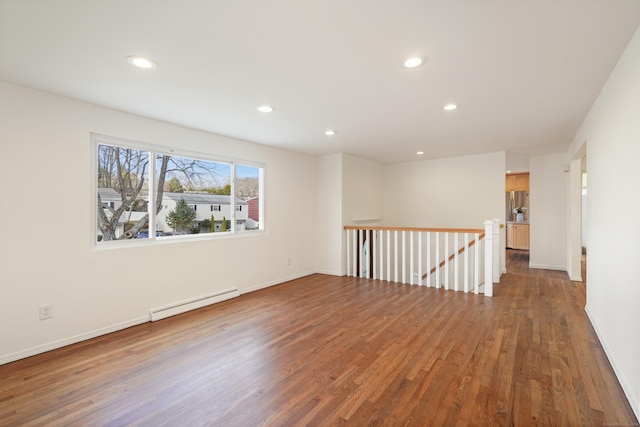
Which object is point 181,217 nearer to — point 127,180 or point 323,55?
point 127,180

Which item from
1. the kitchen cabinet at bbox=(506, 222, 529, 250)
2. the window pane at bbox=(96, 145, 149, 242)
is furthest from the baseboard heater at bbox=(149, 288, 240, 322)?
the kitchen cabinet at bbox=(506, 222, 529, 250)

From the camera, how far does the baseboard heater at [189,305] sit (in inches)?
135

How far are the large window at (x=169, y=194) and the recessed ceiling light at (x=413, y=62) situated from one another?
2903mm

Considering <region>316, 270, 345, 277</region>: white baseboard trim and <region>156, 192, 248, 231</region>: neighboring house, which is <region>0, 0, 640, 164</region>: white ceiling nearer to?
<region>156, 192, 248, 231</region>: neighboring house

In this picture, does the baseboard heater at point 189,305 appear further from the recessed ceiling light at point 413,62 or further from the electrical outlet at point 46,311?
the recessed ceiling light at point 413,62

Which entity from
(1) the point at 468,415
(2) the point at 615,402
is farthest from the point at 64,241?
(2) the point at 615,402

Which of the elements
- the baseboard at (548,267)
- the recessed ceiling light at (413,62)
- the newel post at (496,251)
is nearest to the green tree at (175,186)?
the recessed ceiling light at (413,62)

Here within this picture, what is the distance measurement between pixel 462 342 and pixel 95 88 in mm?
3950

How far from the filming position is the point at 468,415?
1.77 meters

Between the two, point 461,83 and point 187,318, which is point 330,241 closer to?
point 187,318

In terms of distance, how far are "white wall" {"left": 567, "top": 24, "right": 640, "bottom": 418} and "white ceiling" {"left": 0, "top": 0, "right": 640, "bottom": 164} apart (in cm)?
24

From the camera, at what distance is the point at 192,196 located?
401cm

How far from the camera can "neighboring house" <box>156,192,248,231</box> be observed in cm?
372

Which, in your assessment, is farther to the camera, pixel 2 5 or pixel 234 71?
pixel 234 71
